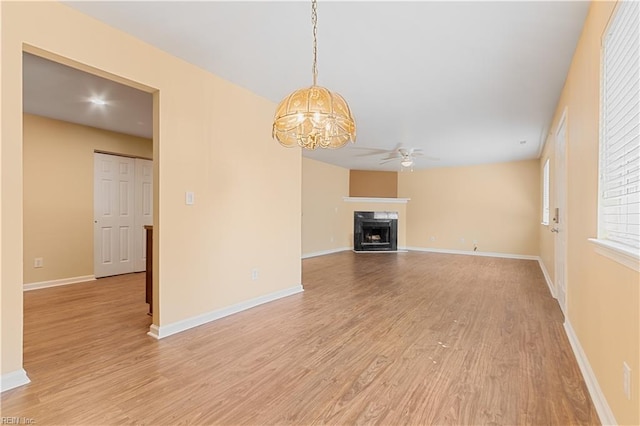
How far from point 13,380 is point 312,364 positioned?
1.81 m

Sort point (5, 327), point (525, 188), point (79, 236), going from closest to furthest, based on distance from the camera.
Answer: point (5, 327), point (79, 236), point (525, 188)

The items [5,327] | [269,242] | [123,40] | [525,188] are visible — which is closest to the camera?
[5,327]

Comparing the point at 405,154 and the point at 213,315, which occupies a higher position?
the point at 405,154

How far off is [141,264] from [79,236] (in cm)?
111

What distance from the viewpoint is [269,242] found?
3785 mm

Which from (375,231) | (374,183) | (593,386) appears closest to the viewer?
(593,386)

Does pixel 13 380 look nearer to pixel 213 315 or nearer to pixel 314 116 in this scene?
pixel 213 315

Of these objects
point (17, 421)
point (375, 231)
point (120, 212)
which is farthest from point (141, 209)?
point (375, 231)

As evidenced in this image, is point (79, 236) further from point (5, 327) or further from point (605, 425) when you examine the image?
point (605, 425)

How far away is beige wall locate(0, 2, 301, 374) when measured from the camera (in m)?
1.88

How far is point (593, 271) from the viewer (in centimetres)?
192

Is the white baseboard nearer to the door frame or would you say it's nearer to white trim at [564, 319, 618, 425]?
white trim at [564, 319, 618, 425]

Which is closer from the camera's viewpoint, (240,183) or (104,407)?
(104,407)

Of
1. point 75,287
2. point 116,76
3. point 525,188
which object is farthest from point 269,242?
point 525,188
